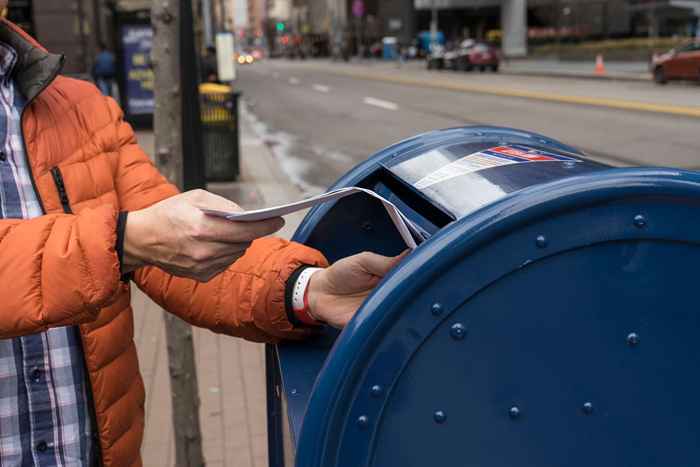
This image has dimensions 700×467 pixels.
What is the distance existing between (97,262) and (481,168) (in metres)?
0.83

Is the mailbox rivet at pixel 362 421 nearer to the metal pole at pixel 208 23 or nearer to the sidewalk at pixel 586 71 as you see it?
the metal pole at pixel 208 23

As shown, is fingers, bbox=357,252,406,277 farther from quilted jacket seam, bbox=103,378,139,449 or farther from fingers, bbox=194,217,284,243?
quilted jacket seam, bbox=103,378,139,449

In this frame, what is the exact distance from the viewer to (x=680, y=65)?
2619 centimetres

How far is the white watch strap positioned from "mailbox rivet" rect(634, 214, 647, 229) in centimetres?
80

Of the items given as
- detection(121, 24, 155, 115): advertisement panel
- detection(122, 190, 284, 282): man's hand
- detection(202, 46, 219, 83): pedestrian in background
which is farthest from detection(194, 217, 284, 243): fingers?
detection(202, 46, 219, 83): pedestrian in background

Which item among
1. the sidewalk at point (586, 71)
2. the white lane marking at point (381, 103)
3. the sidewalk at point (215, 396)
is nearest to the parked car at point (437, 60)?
the sidewalk at point (586, 71)

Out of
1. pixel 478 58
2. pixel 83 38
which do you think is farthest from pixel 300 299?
pixel 478 58

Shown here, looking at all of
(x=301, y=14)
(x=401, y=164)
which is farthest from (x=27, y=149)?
(x=301, y=14)

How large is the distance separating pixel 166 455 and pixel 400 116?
1684cm

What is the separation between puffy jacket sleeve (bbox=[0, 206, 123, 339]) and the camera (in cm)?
149

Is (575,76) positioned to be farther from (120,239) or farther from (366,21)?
(366,21)

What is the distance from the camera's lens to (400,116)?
20453 millimetres

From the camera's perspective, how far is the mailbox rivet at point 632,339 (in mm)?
1505

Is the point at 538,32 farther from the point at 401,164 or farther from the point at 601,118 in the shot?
the point at 401,164
